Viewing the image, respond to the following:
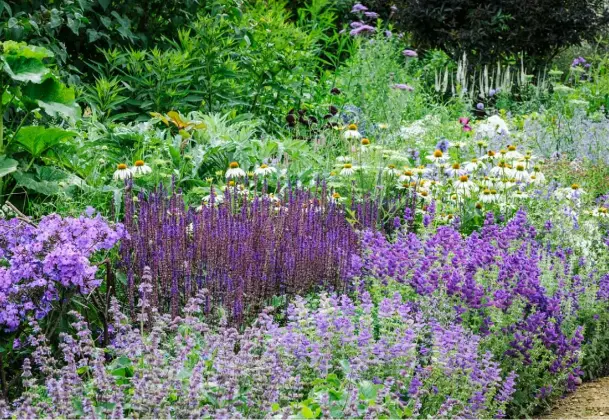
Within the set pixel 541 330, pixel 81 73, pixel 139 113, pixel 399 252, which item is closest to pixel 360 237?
pixel 399 252

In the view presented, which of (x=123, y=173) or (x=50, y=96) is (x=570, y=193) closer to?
(x=123, y=173)

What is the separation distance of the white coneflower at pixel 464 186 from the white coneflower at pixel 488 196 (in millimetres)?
117

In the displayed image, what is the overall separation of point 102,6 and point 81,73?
0.61 m

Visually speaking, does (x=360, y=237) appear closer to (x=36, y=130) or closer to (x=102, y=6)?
(x=36, y=130)

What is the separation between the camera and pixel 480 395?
3215 mm

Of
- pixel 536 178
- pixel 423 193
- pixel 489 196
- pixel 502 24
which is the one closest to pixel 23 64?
pixel 423 193

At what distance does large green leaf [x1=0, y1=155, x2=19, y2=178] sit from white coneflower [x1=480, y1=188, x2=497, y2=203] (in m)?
2.98

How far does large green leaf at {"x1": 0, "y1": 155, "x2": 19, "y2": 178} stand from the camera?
4652 millimetres

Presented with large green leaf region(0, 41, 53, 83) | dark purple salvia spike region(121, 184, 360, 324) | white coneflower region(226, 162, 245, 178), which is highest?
large green leaf region(0, 41, 53, 83)

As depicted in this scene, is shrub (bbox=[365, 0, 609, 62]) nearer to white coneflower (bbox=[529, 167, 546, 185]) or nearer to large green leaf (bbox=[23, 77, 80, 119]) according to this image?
white coneflower (bbox=[529, 167, 546, 185])

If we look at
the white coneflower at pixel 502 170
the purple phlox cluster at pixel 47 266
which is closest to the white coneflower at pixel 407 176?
the white coneflower at pixel 502 170

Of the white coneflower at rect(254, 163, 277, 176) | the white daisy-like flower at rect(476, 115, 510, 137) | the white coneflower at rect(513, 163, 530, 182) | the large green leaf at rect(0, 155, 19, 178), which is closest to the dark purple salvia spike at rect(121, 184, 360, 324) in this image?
the large green leaf at rect(0, 155, 19, 178)

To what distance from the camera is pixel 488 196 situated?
572cm

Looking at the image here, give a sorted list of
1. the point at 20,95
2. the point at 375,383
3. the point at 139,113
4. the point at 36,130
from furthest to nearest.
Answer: the point at 139,113 < the point at 20,95 < the point at 36,130 < the point at 375,383
